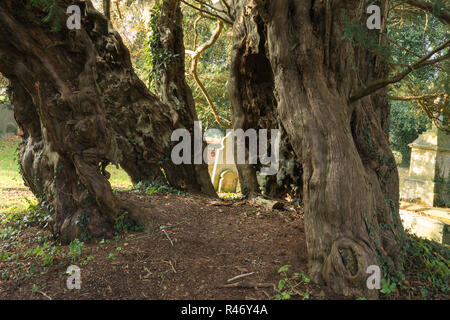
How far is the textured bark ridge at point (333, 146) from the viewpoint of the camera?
2.98 metres

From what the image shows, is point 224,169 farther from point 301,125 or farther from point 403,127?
point 403,127

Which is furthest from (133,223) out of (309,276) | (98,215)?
(309,276)

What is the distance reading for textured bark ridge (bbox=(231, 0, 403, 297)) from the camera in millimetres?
2982

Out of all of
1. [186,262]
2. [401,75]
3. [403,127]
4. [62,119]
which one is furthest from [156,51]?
[403,127]

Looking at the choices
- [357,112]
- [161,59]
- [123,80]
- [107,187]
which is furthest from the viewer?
[161,59]

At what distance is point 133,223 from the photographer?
3.94m

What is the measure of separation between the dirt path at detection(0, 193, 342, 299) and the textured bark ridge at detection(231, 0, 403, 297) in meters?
0.36

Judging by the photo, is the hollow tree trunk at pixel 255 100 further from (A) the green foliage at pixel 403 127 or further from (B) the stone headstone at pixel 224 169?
(A) the green foliage at pixel 403 127

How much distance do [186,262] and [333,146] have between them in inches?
72.1

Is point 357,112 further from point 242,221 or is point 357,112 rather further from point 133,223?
point 133,223

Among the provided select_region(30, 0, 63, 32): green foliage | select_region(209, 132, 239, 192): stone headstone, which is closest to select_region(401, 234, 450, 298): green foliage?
select_region(30, 0, 63, 32): green foliage

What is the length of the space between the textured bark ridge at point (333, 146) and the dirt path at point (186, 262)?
36 cm

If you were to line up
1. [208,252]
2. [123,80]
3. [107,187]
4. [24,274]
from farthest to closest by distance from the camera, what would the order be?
[123,80], [107,187], [208,252], [24,274]
